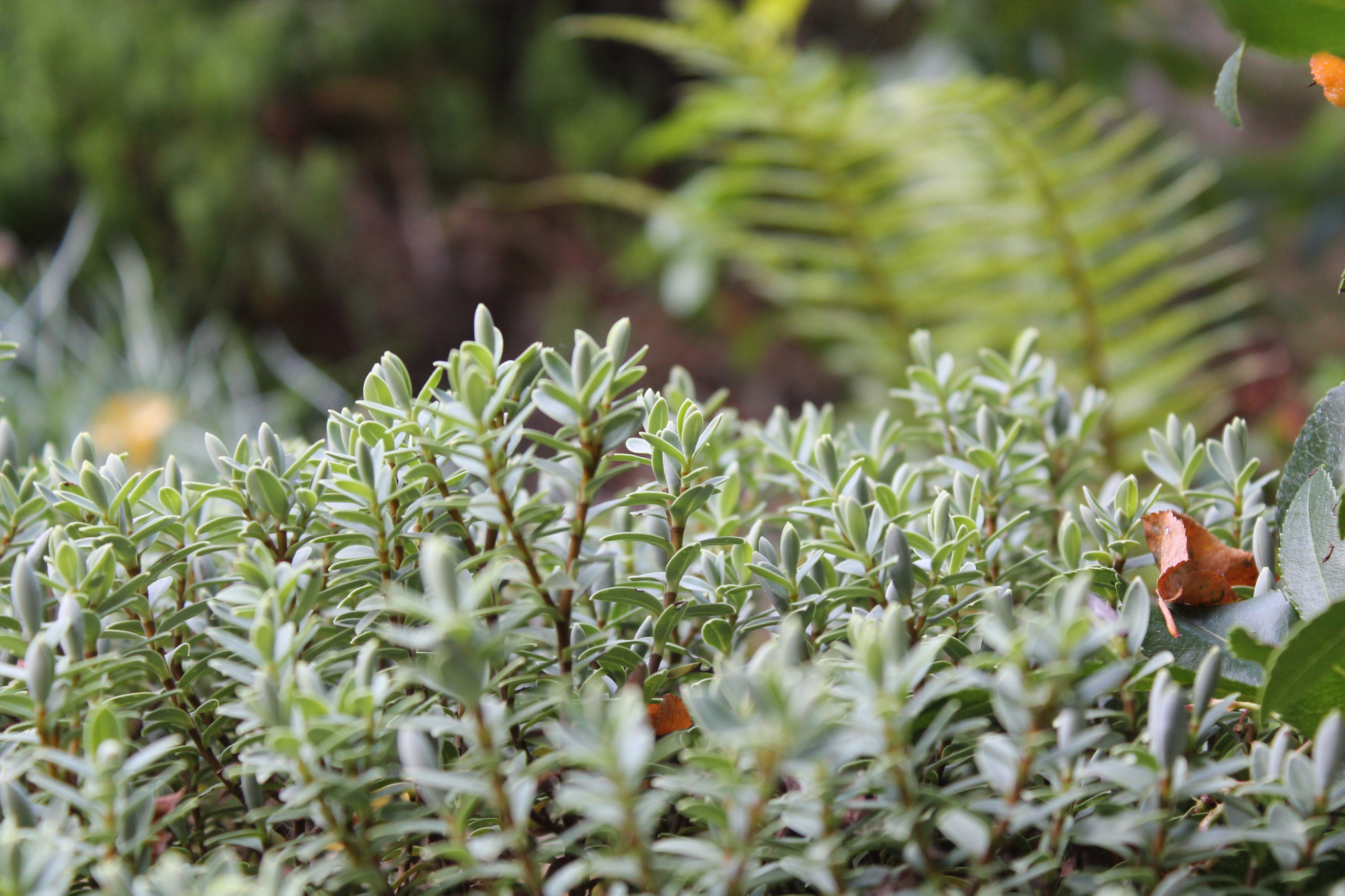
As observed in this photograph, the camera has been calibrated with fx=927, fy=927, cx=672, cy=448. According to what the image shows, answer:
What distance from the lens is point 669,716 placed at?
374 mm

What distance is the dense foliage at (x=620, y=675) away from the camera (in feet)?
0.83

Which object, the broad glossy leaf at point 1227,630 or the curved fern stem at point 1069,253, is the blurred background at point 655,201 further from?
the broad glossy leaf at point 1227,630

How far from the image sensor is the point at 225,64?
7.34 feet

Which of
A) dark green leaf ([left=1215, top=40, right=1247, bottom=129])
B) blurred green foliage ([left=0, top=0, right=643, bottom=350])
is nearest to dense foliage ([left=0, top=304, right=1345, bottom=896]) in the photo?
dark green leaf ([left=1215, top=40, right=1247, bottom=129])

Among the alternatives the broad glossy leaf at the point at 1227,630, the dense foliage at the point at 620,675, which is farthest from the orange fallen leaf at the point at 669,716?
the broad glossy leaf at the point at 1227,630

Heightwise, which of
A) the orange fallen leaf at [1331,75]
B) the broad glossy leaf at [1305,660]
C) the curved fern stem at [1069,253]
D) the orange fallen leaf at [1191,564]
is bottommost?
the broad glossy leaf at [1305,660]

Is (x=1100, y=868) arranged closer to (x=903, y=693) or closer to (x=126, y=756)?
(x=903, y=693)

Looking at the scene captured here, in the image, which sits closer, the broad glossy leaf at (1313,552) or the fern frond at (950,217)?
the broad glossy leaf at (1313,552)

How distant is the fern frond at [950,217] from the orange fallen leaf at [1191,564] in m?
0.88

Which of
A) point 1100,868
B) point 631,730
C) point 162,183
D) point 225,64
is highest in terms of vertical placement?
point 225,64

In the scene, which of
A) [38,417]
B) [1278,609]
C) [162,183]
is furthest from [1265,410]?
[162,183]

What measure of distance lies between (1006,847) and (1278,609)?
0.14 m

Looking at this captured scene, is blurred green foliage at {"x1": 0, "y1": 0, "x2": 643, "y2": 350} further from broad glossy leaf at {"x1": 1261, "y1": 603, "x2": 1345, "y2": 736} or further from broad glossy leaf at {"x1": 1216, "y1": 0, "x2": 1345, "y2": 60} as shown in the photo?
broad glossy leaf at {"x1": 1261, "y1": 603, "x2": 1345, "y2": 736}

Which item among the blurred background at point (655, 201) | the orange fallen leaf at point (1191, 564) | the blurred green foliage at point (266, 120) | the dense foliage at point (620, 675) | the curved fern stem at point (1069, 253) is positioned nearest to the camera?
the dense foliage at point (620, 675)
